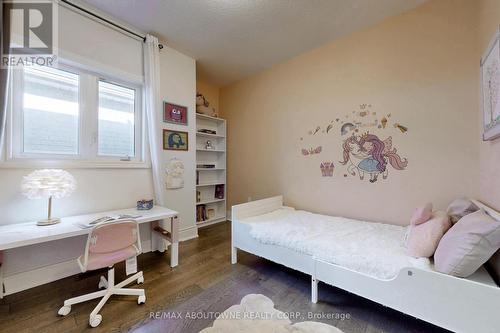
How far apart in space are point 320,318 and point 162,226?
2.13 metres

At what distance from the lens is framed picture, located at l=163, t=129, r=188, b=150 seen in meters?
2.86

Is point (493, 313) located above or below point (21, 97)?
below

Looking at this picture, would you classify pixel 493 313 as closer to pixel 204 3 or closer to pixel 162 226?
pixel 162 226

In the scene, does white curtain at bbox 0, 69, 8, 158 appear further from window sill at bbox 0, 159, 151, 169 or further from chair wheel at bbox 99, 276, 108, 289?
chair wheel at bbox 99, 276, 108, 289

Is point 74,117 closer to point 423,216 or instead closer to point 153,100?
point 153,100

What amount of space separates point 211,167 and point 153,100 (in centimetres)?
167

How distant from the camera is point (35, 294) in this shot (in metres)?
1.82

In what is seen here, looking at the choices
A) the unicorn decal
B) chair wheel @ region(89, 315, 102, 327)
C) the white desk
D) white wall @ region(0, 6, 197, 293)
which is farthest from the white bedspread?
chair wheel @ region(89, 315, 102, 327)

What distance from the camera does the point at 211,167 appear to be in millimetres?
3951

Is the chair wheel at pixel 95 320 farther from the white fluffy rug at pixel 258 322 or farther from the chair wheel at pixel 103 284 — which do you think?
the white fluffy rug at pixel 258 322

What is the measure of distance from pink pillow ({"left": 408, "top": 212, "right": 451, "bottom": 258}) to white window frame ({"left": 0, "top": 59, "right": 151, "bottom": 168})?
2.84 metres

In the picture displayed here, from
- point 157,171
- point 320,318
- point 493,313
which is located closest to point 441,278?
point 493,313

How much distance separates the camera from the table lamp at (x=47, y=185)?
5.82ft

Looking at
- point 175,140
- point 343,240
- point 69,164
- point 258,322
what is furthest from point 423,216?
point 69,164
